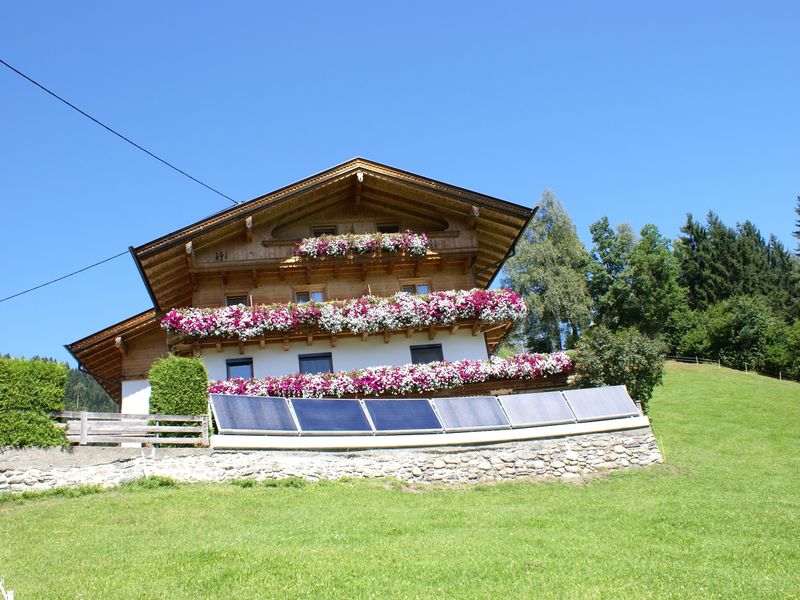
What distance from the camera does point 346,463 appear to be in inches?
694

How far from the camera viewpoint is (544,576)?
9.34 meters

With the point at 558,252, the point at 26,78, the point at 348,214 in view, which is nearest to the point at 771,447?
the point at 348,214

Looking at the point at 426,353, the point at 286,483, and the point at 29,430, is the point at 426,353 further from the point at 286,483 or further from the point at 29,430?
the point at 29,430

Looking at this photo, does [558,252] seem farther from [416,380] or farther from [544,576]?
[544,576]

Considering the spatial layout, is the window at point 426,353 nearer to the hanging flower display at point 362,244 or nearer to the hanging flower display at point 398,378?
the hanging flower display at point 398,378

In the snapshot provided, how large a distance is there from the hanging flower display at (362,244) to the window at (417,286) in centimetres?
130

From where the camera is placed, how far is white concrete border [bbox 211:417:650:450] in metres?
17.2

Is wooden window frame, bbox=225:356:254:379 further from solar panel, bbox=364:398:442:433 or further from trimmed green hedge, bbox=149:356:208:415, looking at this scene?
solar panel, bbox=364:398:442:433

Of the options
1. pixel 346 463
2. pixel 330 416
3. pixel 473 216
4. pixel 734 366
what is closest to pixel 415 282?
pixel 473 216

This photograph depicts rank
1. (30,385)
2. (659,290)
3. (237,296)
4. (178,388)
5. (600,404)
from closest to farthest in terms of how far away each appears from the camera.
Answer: (30,385) → (178,388) → (600,404) → (237,296) → (659,290)

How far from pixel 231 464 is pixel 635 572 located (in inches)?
391

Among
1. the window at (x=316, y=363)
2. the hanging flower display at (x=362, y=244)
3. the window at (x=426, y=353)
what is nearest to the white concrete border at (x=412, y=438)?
the window at (x=426, y=353)

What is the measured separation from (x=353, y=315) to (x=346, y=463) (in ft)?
24.6

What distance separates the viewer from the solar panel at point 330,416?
18125mm
